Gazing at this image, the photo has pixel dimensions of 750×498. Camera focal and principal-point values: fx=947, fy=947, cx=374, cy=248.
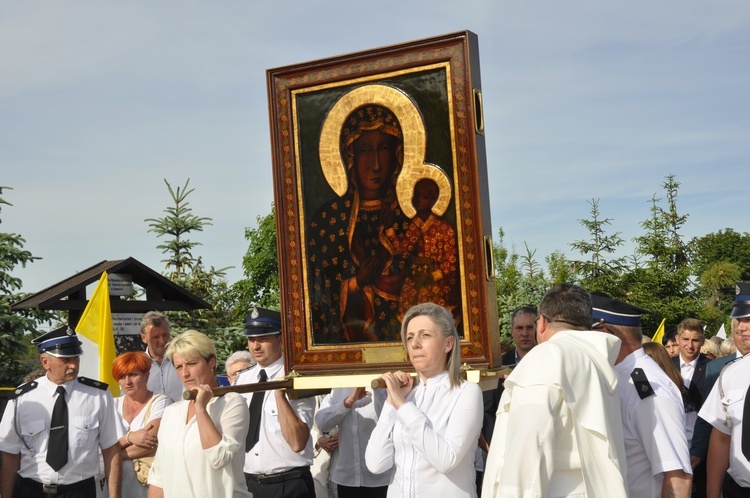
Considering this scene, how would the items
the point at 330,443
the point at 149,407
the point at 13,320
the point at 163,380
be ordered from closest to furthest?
the point at 149,407
the point at 330,443
the point at 163,380
the point at 13,320

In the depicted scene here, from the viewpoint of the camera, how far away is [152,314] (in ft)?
29.9

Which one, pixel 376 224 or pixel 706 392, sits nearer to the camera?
pixel 376 224

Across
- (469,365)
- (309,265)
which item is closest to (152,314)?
(309,265)

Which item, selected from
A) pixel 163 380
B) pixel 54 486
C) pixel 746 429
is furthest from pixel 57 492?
pixel 746 429

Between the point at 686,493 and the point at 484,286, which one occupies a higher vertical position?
the point at 484,286

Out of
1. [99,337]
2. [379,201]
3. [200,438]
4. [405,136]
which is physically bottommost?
[200,438]

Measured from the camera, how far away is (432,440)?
4637mm

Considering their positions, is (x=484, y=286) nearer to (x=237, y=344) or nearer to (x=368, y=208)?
(x=368, y=208)

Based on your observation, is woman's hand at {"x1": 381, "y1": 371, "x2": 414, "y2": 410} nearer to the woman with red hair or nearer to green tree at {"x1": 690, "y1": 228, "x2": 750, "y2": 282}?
the woman with red hair

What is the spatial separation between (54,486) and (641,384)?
449cm

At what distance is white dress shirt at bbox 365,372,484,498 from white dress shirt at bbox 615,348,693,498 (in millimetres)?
832

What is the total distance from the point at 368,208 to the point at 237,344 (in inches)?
602

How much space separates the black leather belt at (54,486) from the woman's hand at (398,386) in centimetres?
335

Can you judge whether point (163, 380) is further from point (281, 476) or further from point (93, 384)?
point (281, 476)
